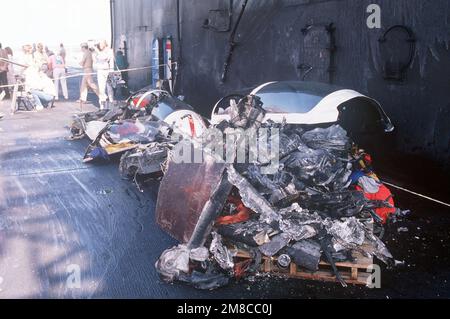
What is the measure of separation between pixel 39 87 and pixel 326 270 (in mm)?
13974

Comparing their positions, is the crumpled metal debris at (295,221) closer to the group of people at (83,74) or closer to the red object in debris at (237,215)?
the red object in debris at (237,215)

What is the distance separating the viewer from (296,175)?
506 centimetres

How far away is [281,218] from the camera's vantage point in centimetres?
410

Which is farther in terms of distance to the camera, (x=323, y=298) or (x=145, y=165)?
(x=145, y=165)

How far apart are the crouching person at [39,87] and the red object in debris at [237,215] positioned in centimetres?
1228

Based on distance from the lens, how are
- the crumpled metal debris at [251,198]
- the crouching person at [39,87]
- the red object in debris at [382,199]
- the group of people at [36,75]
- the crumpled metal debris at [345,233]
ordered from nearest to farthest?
the crumpled metal debris at [345,233] → the crumpled metal debris at [251,198] → the red object in debris at [382,199] → the group of people at [36,75] → the crouching person at [39,87]

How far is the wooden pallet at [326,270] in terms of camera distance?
12.5 ft

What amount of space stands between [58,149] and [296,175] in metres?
6.07

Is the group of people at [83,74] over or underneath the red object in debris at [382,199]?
over

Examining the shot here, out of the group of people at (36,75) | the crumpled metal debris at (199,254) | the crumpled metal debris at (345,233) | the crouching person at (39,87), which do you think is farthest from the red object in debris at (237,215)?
the crouching person at (39,87)

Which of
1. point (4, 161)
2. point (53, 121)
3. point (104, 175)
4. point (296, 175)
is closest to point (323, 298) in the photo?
point (296, 175)

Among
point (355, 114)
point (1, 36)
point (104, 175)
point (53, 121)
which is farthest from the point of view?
point (1, 36)

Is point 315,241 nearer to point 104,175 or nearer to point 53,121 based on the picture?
point 104,175
